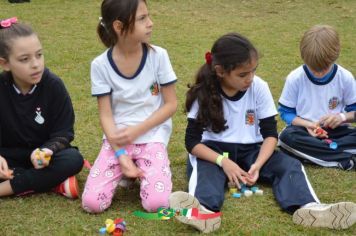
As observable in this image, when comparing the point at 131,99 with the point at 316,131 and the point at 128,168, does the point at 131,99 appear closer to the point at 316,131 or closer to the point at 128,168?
the point at 128,168

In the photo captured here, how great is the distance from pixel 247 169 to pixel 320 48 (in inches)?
35.0

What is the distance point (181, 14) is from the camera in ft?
31.1

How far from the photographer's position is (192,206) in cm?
270

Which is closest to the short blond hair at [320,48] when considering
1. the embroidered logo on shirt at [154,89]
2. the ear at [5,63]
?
the embroidered logo on shirt at [154,89]

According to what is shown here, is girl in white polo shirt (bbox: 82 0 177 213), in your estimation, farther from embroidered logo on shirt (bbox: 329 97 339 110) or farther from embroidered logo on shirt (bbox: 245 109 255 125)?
embroidered logo on shirt (bbox: 329 97 339 110)

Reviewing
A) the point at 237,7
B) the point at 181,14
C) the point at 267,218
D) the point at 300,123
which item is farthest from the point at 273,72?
the point at 237,7

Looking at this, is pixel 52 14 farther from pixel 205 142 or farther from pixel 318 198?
pixel 318 198

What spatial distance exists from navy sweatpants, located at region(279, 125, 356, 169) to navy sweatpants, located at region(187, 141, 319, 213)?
1.21 feet

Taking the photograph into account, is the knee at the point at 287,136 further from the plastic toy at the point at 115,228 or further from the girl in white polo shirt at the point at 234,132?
the plastic toy at the point at 115,228

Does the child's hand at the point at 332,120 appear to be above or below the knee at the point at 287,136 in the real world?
above

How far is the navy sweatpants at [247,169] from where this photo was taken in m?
2.82

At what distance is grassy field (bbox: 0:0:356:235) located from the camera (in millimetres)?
2750

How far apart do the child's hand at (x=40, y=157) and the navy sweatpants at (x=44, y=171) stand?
1.9 inches

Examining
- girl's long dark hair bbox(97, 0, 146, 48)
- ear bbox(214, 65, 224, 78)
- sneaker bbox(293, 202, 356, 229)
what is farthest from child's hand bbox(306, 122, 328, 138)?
girl's long dark hair bbox(97, 0, 146, 48)
